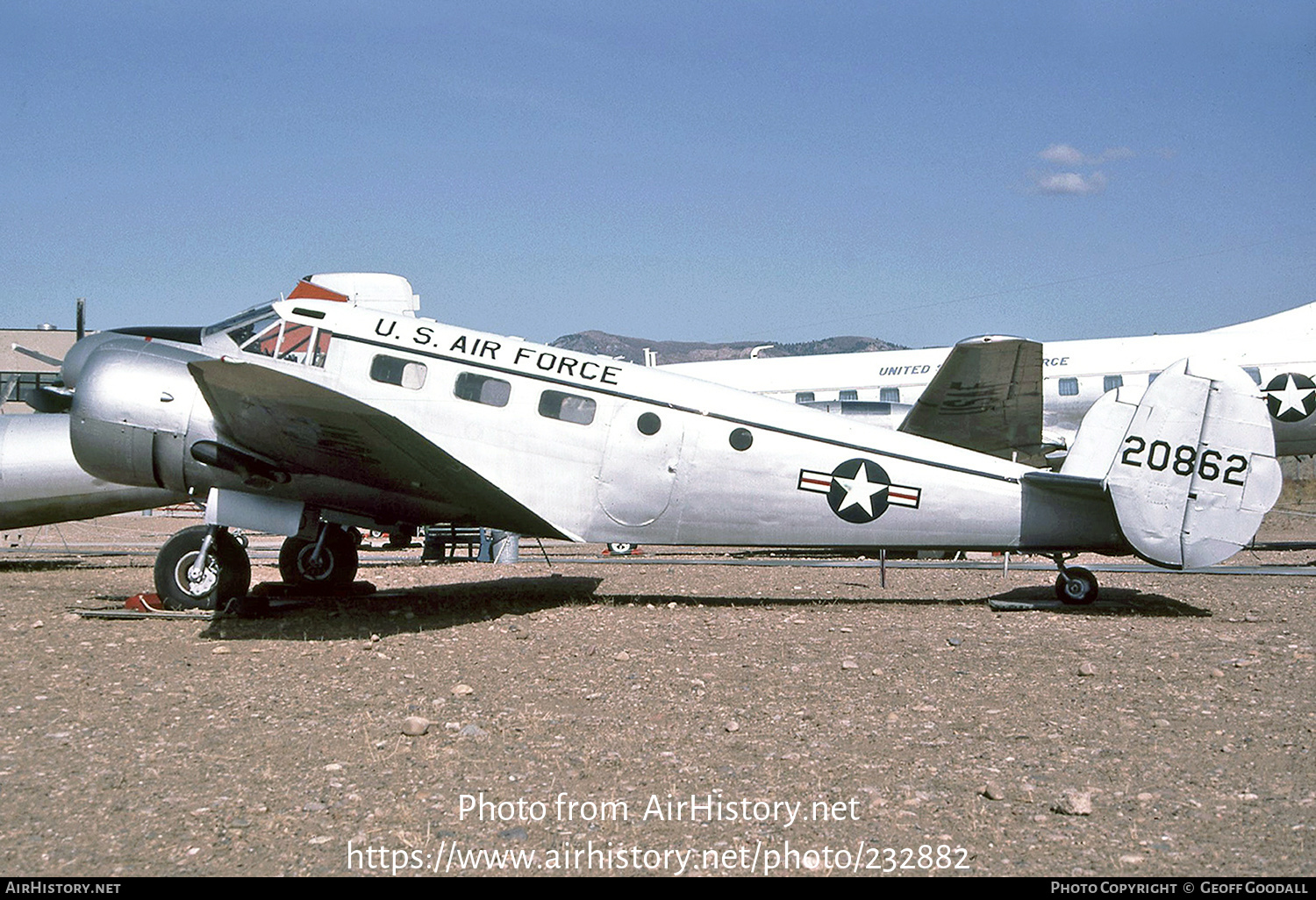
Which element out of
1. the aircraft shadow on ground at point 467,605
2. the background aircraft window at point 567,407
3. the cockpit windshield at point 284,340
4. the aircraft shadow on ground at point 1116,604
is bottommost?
the aircraft shadow on ground at point 467,605

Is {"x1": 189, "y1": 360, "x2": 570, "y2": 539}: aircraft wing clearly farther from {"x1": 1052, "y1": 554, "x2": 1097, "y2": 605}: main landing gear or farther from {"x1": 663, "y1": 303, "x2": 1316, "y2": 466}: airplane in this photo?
{"x1": 663, "y1": 303, "x2": 1316, "y2": 466}: airplane

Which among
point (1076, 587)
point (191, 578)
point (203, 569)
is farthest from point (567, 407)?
point (1076, 587)

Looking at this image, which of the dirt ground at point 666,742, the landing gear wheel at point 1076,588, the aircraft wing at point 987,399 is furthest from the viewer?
the aircraft wing at point 987,399

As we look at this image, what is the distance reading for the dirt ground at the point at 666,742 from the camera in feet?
13.5

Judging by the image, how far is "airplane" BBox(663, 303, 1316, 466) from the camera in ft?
60.0

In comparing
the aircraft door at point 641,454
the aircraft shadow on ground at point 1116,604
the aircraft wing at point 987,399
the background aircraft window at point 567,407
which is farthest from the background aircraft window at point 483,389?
the aircraft wing at point 987,399

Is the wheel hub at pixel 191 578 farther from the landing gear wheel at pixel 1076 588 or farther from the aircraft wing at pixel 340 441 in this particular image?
the landing gear wheel at pixel 1076 588

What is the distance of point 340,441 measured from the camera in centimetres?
971

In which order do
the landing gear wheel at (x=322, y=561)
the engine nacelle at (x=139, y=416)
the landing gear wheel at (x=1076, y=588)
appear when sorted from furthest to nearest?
the landing gear wheel at (x=322, y=561) < the landing gear wheel at (x=1076, y=588) < the engine nacelle at (x=139, y=416)

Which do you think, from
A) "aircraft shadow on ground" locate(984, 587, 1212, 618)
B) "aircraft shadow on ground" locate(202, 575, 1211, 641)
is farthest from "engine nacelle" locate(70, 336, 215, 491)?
"aircraft shadow on ground" locate(984, 587, 1212, 618)

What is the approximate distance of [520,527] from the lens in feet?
35.6

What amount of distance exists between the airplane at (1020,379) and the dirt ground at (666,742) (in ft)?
25.8

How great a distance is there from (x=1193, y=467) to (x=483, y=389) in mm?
6829

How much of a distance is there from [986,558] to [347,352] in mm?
13328
